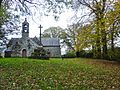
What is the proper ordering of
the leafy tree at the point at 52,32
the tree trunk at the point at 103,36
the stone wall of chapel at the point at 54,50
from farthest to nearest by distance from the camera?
1. the leafy tree at the point at 52,32
2. the stone wall of chapel at the point at 54,50
3. the tree trunk at the point at 103,36

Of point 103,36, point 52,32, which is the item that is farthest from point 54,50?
point 103,36

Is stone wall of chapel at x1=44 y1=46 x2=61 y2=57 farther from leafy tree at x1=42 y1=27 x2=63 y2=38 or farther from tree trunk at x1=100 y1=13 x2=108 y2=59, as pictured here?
tree trunk at x1=100 y1=13 x2=108 y2=59

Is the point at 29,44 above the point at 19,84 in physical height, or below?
above

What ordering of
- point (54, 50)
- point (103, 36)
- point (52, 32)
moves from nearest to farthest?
point (103, 36) < point (54, 50) < point (52, 32)

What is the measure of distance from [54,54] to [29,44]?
11065 mm

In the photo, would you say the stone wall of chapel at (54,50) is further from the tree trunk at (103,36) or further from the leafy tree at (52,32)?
the tree trunk at (103,36)

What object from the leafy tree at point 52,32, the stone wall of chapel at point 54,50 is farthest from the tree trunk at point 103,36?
the leafy tree at point 52,32

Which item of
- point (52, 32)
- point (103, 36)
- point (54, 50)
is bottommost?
point (54, 50)

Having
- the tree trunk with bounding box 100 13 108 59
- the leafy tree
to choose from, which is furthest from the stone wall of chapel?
the tree trunk with bounding box 100 13 108 59

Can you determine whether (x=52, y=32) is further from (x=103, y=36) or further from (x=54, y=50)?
(x=103, y=36)

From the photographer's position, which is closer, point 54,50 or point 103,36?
point 103,36

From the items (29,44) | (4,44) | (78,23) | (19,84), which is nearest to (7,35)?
(4,44)

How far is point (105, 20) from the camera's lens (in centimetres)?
2994

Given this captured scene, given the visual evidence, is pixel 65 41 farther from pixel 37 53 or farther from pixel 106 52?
pixel 106 52
